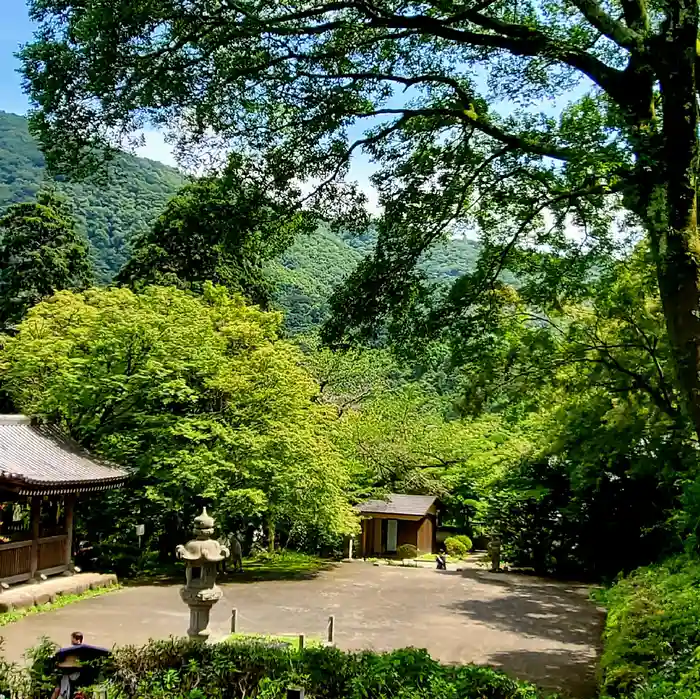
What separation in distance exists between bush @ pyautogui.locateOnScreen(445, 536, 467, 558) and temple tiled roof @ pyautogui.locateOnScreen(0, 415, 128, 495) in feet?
51.3

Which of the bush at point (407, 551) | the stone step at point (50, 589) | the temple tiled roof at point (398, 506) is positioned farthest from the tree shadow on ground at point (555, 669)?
the bush at point (407, 551)

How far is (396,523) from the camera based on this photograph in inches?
1132

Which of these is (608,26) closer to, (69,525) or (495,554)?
(69,525)

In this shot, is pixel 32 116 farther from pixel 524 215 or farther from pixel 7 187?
pixel 7 187

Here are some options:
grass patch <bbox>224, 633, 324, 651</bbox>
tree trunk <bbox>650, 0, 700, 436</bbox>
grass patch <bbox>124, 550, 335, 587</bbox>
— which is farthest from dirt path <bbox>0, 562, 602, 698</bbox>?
tree trunk <bbox>650, 0, 700, 436</bbox>

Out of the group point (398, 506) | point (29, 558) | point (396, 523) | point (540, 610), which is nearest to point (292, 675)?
point (540, 610)

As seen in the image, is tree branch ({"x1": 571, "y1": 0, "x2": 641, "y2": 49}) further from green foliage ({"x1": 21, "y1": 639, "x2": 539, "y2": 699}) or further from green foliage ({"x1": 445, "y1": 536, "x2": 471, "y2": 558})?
green foliage ({"x1": 445, "y1": 536, "x2": 471, "y2": 558})

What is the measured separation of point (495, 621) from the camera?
46.1ft

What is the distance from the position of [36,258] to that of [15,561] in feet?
56.6

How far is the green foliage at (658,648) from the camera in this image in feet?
19.1

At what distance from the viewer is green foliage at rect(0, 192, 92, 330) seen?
29.5 meters

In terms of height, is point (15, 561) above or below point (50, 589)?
above

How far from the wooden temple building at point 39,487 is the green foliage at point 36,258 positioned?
42.1ft

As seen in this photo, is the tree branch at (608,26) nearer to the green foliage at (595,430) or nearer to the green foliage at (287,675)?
the green foliage at (595,430)
